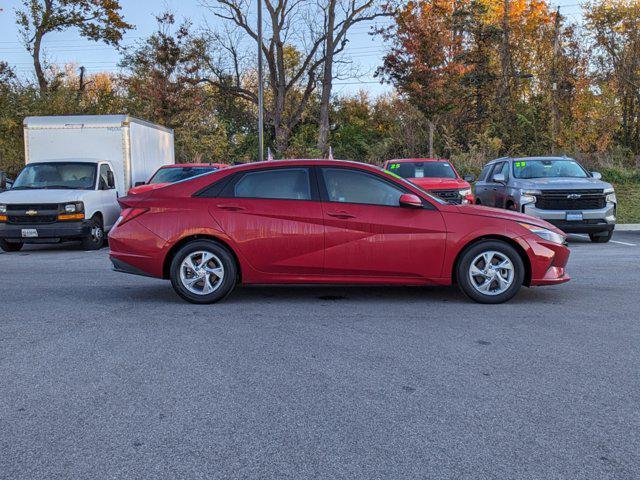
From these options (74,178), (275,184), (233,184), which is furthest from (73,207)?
(275,184)

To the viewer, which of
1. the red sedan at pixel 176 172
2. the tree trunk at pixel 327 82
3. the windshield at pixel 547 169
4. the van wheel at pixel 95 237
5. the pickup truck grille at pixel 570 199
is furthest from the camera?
the tree trunk at pixel 327 82

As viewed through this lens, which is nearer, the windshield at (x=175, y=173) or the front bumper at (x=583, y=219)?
the front bumper at (x=583, y=219)

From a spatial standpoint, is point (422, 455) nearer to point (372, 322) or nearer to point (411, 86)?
point (372, 322)

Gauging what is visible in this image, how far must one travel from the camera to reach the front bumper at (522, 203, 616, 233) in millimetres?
13117

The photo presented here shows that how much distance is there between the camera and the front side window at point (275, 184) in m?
7.36

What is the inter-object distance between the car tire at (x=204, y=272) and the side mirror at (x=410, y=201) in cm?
196

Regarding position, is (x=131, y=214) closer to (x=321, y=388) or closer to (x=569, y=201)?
(x=321, y=388)

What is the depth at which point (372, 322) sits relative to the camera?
6402 mm

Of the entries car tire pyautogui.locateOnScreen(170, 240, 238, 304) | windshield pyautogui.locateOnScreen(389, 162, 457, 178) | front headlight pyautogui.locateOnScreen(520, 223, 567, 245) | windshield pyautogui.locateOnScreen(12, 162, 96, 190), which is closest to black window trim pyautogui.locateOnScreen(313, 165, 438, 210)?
Result: front headlight pyautogui.locateOnScreen(520, 223, 567, 245)

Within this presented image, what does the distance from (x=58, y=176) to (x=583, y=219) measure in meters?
10.8

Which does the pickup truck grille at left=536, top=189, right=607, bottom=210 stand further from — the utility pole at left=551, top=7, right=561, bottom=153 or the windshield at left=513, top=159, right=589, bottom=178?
the utility pole at left=551, top=7, right=561, bottom=153

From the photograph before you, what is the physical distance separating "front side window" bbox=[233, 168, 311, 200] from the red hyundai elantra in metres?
0.01

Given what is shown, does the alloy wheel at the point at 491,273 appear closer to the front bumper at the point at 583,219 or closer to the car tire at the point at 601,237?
the front bumper at the point at 583,219

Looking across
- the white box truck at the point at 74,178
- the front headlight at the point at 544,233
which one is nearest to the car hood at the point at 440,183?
the white box truck at the point at 74,178
